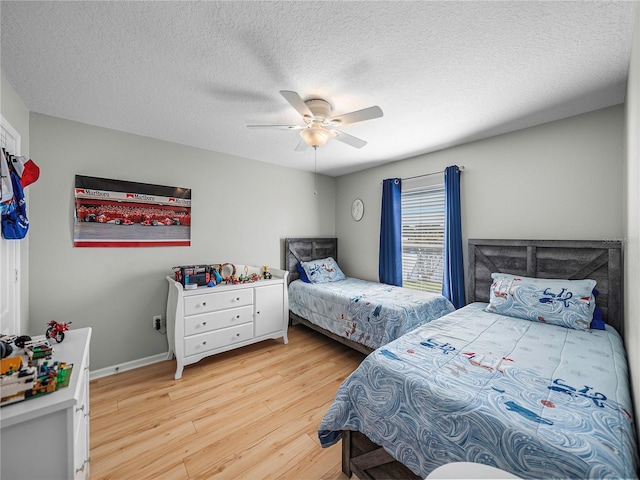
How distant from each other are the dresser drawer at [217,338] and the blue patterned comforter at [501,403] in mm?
1673

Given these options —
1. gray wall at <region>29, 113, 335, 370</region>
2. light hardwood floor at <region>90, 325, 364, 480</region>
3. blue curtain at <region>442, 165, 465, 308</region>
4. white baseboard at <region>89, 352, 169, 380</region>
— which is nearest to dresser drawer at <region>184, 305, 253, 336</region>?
light hardwood floor at <region>90, 325, 364, 480</region>

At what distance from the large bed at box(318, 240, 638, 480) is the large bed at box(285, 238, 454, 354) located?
0.53 m

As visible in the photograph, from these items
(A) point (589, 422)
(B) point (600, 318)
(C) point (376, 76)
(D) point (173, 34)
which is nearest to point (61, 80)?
(D) point (173, 34)

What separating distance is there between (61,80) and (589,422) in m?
3.46

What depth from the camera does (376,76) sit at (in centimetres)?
174

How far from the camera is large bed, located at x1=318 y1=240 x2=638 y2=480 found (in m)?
0.92

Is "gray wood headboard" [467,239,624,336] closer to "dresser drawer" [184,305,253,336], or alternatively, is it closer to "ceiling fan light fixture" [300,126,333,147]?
"ceiling fan light fixture" [300,126,333,147]

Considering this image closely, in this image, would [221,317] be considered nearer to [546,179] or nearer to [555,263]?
[555,263]

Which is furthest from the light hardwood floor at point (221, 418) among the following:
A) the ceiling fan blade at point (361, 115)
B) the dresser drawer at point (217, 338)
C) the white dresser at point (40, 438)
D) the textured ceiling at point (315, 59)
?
the textured ceiling at point (315, 59)

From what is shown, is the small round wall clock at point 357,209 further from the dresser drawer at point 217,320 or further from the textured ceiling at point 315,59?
the dresser drawer at point 217,320

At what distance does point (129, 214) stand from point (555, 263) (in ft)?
13.6

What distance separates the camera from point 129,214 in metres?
2.65

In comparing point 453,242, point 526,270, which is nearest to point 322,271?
point 453,242

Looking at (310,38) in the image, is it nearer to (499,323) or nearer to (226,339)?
(499,323)
